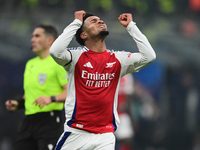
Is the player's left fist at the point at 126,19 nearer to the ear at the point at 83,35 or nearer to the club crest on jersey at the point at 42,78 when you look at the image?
the ear at the point at 83,35

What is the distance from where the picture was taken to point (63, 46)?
17.2ft

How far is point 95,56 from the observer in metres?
5.48

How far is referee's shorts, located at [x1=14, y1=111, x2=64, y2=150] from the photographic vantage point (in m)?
6.39

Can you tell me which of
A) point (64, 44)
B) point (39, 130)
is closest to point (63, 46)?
point (64, 44)

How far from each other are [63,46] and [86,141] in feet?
3.36

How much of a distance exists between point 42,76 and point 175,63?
9.07m

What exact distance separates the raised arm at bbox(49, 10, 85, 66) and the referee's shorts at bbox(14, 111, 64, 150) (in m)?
1.36

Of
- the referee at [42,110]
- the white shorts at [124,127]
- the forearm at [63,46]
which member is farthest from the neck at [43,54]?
the white shorts at [124,127]

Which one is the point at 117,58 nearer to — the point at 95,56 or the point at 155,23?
the point at 95,56

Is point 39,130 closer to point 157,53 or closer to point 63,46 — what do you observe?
point 63,46

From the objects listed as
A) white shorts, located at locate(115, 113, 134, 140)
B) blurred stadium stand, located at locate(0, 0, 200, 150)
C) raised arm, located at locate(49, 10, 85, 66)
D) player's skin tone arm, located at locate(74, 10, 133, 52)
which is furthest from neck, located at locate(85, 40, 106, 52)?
blurred stadium stand, located at locate(0, 0, 200, 150)

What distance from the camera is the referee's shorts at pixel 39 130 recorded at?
6.39 metres

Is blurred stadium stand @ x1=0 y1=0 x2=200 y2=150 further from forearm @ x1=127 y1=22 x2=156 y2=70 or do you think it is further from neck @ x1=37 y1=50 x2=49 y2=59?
forearm @ x1=127 y1=22 x2=156 y2=70

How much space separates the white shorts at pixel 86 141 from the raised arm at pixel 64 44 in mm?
783
